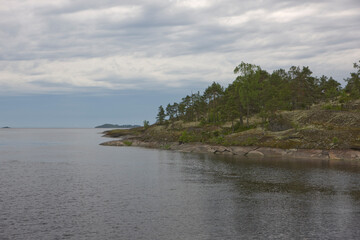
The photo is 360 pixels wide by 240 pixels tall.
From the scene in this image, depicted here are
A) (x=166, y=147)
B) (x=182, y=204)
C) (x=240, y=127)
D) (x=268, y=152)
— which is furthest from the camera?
(x=166, y=147)

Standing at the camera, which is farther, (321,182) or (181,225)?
(321,182)

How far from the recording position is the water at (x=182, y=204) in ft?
100

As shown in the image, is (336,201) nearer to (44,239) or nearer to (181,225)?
(181,225)

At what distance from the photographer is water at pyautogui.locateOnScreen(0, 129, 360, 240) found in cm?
3062

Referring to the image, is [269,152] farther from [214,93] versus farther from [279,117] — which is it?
[214,93]

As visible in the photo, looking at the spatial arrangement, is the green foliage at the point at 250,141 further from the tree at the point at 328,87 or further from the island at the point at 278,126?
the tree at the point at 328,87

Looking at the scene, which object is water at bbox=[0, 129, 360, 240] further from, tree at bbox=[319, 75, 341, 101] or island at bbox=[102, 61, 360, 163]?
tree at bbox=[319, 75, 341, 101]

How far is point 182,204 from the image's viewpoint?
40.9 metres

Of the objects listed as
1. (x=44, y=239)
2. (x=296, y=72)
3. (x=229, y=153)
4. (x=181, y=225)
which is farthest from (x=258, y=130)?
(x=44, y=239)

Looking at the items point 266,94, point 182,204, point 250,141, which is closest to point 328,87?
point 266,94

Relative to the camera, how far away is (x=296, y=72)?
148 m

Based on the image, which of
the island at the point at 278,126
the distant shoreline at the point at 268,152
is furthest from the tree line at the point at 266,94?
the distant shoreline at the point at 268,152

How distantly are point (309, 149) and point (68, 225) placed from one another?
245ft

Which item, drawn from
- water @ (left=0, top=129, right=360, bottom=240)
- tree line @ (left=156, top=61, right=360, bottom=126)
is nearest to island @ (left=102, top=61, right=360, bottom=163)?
tree line @ (left=156, top=61, right=360, bottom=126)
